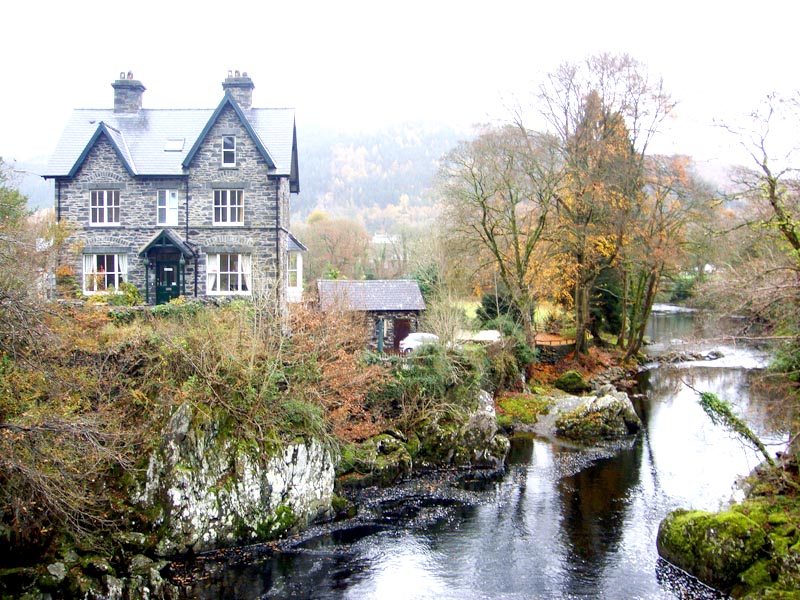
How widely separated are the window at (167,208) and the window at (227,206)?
6.25 feet

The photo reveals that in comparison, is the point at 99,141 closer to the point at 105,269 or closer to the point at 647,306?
the point at 105,269

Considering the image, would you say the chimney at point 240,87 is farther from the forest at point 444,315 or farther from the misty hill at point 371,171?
the misty hill at point 371,171

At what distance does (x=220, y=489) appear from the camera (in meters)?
17.4

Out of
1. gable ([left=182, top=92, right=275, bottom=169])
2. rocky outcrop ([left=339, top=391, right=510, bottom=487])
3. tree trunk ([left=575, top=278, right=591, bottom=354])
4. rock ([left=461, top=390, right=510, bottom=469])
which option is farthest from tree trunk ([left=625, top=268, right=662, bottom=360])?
gable ([left=182, top=92, right=275, bottom=169])

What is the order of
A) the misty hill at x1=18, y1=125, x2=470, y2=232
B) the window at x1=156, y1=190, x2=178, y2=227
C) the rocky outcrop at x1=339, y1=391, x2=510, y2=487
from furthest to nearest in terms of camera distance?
the misty hill at x1=18, y1=125, x2=470, y2=232, the window at x1=156, y1=190, x2=178, y2=227, the rocky outcrop at x1=339, y1=391, x2=510, y2=487

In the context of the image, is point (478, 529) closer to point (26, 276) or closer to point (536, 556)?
A: point (536, 556)

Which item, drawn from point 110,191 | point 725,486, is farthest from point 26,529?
point 110,191

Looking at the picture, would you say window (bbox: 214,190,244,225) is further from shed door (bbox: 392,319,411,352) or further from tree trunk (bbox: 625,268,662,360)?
tree trunk (bbox: 625,268,662,360)

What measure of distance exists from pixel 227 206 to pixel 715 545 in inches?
986

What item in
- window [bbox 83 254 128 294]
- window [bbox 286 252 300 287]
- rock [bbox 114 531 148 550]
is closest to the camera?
rock [bbox 114 531 148 550]

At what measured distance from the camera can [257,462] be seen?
18141mm

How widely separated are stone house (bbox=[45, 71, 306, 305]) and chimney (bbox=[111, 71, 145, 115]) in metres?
2.65

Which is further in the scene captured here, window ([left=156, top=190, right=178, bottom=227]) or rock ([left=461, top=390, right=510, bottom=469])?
window ([left=156, top=190, right=178, bottom=227])

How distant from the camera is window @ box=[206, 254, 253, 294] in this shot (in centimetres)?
3234
